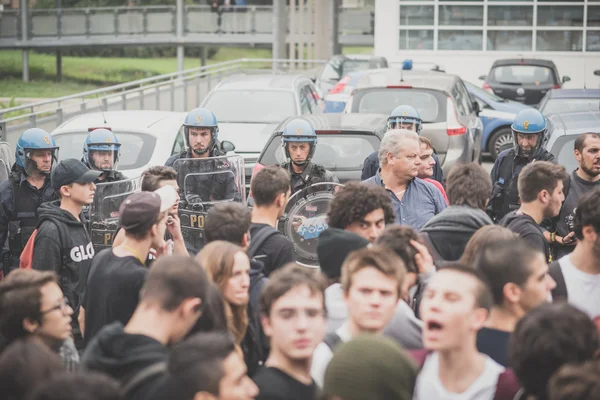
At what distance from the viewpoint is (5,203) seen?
8227mm

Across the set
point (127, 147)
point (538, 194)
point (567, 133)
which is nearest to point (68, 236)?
point (538, 194)

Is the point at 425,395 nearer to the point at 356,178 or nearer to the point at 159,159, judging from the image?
the point at 356,178

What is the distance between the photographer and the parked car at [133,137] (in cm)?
1209

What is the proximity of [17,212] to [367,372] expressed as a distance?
17.5 feet

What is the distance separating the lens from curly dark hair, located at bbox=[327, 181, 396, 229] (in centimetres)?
584

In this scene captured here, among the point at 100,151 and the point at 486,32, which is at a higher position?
the point at 486,32

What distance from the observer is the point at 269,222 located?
6348mm

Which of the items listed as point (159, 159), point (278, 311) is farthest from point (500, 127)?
point (278, 311)

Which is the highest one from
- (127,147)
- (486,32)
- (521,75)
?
(486,32)

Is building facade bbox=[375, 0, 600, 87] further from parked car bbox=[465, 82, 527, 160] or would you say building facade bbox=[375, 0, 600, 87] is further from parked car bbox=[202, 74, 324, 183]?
parked car bbox=[202, 74, 324, 183]

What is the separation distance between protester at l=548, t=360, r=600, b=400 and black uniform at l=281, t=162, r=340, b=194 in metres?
5.40

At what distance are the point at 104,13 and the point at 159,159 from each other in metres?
33.1

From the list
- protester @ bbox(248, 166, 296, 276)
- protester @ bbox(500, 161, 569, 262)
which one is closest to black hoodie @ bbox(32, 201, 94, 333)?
protester @ bbox(248, 166, 296, 276)

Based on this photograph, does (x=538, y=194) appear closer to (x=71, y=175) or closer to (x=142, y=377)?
(x=71, y=175)
